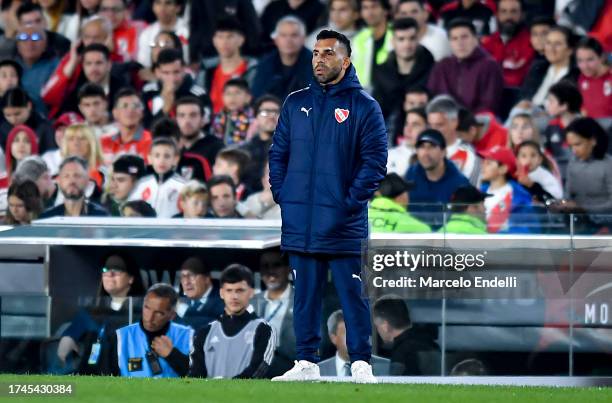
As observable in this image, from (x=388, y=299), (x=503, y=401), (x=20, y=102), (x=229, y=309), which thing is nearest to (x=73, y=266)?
(x=229, y=309)

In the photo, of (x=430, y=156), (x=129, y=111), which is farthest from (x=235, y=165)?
(x=430, y=156)

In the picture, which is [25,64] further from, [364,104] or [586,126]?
[364,104]

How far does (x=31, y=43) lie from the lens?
50.5ft

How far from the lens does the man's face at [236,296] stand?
374 inches

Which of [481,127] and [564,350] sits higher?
[481,127]

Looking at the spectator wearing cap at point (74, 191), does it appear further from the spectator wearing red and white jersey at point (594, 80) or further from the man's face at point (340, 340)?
the spectator wearing red and white jersey at point (594, 80)

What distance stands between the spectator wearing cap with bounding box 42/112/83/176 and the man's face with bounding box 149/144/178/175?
3.57ft

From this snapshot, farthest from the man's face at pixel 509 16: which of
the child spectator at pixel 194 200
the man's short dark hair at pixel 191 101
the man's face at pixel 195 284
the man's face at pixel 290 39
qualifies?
the man's face at pixel 195 284

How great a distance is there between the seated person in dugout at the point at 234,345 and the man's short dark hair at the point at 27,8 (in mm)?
7087

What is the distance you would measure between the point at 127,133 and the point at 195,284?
15.0ft

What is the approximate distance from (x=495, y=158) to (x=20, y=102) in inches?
197

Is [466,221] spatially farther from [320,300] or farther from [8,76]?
[8,76]

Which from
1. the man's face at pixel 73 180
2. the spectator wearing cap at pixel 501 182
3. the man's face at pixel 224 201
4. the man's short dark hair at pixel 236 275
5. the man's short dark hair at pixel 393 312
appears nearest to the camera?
the man's short dark hair at pixel 393 312

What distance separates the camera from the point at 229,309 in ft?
31.2
